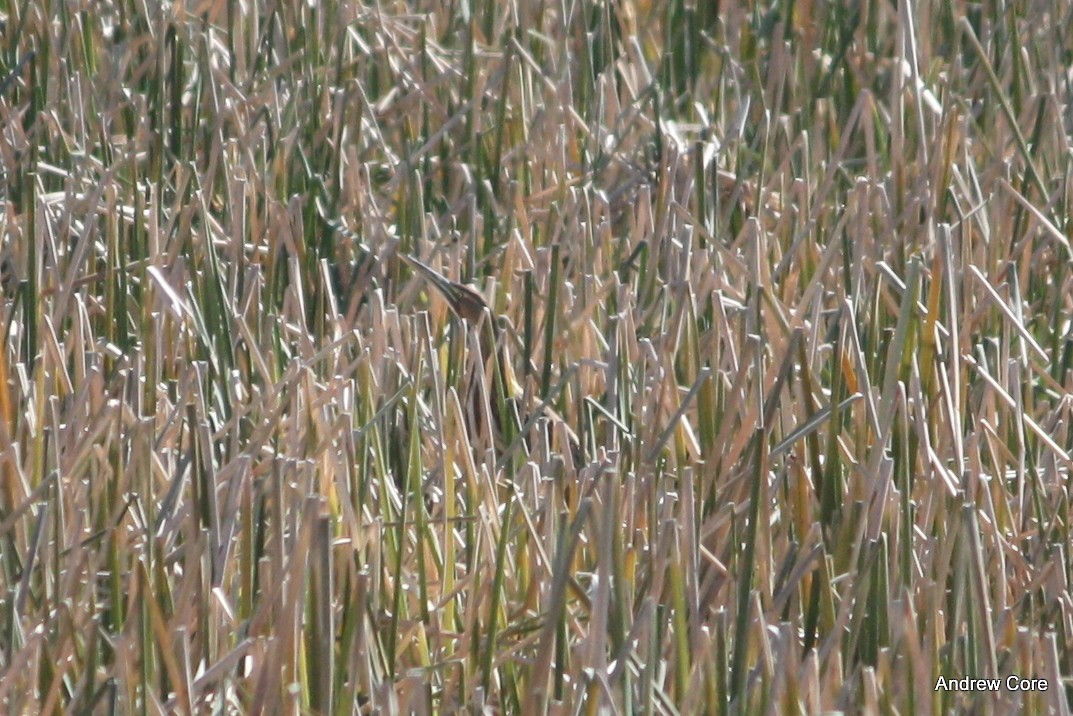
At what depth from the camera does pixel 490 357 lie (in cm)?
164

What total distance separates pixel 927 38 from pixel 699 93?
391mm

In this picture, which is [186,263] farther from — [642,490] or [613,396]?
[642,490]

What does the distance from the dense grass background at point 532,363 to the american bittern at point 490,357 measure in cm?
2

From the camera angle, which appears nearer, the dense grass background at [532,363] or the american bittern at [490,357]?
the dense grass background at [532,363]

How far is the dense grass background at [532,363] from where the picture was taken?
3.77 feet

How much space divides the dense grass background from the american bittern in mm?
22

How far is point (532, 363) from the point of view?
5.42 ft

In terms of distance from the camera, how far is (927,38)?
105 inches

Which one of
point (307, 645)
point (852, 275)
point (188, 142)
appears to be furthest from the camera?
point (188, 142)

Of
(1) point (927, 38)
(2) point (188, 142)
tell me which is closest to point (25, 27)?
(2) point (188, 142)

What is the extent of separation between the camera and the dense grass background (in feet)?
3.77

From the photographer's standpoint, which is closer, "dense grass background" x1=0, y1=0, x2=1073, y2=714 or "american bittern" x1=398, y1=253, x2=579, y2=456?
"dense grass background" x1=0, y1=0, x2=1073, y2=714

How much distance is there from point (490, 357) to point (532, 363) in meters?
0.04

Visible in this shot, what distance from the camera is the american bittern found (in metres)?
1.55
